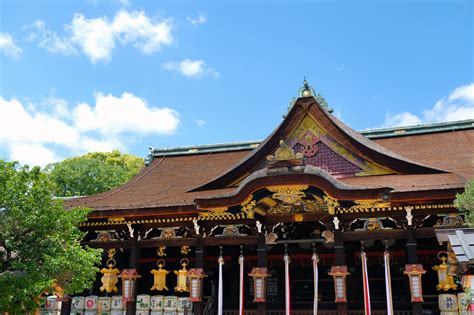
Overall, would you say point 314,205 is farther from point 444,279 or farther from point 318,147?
point 444,279

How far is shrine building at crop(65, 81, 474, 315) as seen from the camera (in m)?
12.4

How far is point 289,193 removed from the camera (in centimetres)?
1270

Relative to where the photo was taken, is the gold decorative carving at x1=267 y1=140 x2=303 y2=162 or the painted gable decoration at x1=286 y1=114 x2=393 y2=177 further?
the painted gable decoration at x1=286 y1=114 x2=393 y2=177

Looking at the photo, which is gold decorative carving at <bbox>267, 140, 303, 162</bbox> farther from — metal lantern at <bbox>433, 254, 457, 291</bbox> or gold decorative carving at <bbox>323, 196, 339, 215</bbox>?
metal lantern at <bbox>433, 254, 457, 291</bbox>

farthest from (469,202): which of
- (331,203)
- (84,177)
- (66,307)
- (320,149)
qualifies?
(84,177)

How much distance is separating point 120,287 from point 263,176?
7.05 meters

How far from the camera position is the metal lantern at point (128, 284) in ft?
47.1

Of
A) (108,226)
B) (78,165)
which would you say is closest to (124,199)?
(108,226)

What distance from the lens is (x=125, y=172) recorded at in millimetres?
39125

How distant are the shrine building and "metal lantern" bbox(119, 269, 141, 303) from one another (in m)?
0.04

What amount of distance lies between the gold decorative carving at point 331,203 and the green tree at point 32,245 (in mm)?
5983

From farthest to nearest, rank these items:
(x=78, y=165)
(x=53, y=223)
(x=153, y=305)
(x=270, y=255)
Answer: (x=78, y=165) < (x=270, y=255) < (x=153, y=305) < (x=53, y=223)

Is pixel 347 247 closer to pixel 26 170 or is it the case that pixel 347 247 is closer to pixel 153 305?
pixel 153 305

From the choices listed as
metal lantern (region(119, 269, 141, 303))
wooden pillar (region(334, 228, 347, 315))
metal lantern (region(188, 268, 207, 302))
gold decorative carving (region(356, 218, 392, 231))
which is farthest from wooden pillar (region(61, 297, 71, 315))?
gold decorative carving (region(356, 218, 392, 231))
